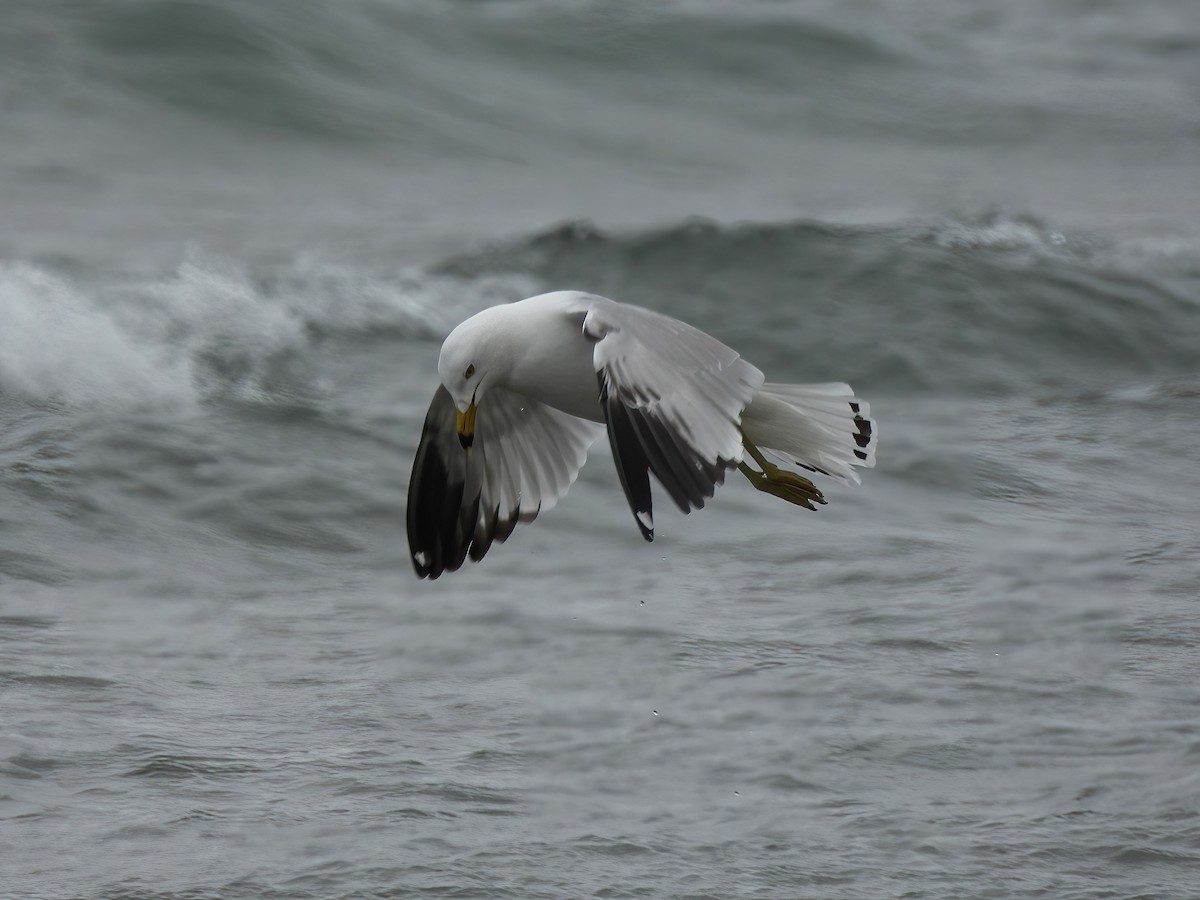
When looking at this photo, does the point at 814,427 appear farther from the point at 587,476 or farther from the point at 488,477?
the point at 587,476

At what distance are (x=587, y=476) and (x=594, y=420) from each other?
2660mm

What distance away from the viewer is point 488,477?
4352 mm

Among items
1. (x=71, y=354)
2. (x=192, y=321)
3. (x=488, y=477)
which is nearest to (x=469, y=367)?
(x=488, y=477)

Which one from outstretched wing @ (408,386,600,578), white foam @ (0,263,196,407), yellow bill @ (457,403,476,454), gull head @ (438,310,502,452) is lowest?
white foam @ (0,263,196,407)

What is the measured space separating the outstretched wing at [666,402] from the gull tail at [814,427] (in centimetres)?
51

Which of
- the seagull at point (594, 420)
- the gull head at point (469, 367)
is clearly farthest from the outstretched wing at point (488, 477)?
the gull head at point (469, 367)

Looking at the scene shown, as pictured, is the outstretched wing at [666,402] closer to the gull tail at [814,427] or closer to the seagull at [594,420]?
the seagull at [594,420]

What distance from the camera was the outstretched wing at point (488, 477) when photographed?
14.1ft

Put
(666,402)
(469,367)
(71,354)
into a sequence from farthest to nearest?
(71,354), (469,367), (666,402)

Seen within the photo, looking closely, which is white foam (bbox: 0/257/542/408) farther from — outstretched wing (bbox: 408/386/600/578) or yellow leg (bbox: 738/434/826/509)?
yellow leg (bbox: 738/434/826/509)

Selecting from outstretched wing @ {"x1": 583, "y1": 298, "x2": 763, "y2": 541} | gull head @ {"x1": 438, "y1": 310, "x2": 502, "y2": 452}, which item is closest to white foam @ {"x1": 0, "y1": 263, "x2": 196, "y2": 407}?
gull head @ {"x1": 438, "y1": 310, "x2": 502, "y2": 452}

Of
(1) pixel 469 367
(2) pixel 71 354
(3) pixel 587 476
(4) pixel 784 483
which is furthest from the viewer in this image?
(2) pixel 71 354

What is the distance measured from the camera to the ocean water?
3.87 metres

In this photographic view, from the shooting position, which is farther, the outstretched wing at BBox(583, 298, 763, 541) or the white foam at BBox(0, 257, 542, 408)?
the white foam at BBox(0, 257, 542, 408)
